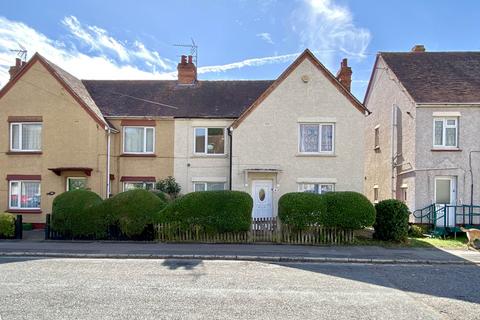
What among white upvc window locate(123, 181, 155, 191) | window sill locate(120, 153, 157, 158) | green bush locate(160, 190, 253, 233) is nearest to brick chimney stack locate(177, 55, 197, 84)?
window sill locate(120, 153, 157, 158)

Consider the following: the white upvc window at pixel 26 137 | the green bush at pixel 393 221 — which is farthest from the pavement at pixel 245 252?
the white upvc window at pixel 26 137

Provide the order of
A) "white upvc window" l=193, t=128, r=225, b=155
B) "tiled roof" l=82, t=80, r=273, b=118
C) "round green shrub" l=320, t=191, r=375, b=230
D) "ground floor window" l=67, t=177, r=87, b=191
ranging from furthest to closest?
"tiled roof" l=82, t=80, r=273, b=118, "white upvc window" l=193, t=128, r=225, b=155, "ground floor window" l=67, t=177, r=87, b=191, "round green shrub" l=320, t=191, r=375, b=230

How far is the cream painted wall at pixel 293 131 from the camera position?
18.1 metres

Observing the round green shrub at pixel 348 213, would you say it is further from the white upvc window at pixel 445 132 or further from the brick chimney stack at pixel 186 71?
the brick chimney stack at pixel 186 71

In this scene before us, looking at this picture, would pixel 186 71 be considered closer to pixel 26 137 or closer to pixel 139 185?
pixel 139 185

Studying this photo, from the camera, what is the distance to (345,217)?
13.8 metres

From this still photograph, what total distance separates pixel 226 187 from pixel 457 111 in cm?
1206

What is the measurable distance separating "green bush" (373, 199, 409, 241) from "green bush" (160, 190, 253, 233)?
519cm

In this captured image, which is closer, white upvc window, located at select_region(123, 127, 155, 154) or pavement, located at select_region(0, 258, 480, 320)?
pavement, located at select_region(0, 258, 480, 320)

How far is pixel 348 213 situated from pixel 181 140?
9852mm

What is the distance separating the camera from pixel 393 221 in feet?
46.0

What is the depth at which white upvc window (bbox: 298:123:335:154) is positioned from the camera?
18375 millimetres

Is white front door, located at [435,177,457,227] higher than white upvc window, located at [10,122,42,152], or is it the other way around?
white upvc window, located at [10,122,42,152]

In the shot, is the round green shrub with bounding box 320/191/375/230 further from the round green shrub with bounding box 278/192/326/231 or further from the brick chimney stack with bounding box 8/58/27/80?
the brick chimney stack with bounding box 8/58/27/80
